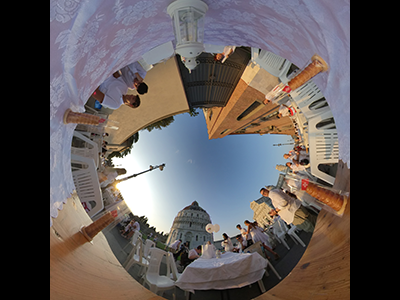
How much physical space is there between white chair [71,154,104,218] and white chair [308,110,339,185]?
4.71m

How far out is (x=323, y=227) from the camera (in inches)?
77.5

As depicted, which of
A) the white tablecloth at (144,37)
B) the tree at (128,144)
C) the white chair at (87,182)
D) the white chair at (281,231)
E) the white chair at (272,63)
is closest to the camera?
the white tablecloth at (144,37)

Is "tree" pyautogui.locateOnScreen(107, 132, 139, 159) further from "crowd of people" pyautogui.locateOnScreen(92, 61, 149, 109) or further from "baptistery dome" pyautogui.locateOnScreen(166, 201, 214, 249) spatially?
"baptistery dome" pyautogui.locateOnScreen(166, 201, 214, 249)

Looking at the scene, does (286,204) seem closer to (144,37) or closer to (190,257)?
(190,257)

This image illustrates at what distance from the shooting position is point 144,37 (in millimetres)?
2441

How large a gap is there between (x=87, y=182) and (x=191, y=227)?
74.6 ft

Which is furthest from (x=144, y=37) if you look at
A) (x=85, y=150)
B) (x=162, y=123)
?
(x=162, y=123)

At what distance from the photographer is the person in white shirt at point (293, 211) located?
3.94m

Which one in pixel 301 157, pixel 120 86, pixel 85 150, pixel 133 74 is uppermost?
pixel 133 74

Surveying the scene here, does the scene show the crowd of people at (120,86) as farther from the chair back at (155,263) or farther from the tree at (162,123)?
the tree at (162,123)

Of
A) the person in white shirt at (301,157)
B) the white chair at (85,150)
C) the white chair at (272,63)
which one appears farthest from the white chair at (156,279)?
the white chair at (272,63)

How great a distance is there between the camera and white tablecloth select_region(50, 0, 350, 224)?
137 cm

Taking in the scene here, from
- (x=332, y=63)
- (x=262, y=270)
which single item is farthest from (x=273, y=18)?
(x=262, y=270)

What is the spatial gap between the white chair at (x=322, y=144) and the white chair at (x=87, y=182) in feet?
Answer: 15.4
